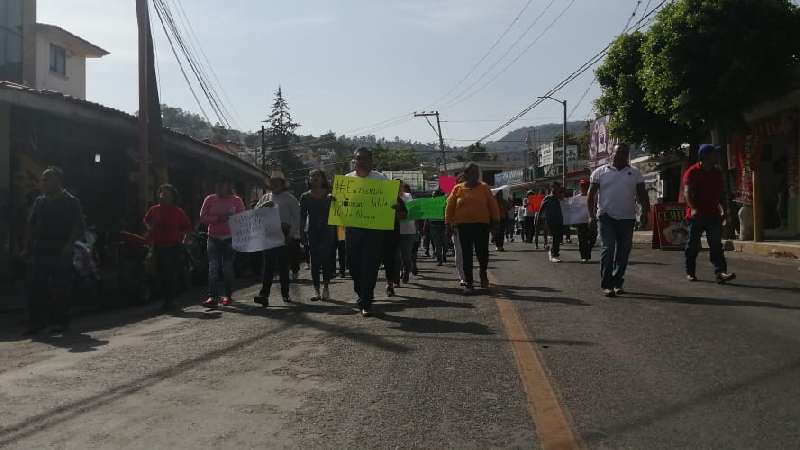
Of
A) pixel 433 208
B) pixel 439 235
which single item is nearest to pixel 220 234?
pixel 433 208

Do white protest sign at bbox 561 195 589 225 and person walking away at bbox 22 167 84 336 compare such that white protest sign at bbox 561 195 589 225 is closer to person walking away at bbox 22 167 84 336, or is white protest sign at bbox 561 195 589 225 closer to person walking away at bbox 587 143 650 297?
person walking away at bbox 587 143 650 297

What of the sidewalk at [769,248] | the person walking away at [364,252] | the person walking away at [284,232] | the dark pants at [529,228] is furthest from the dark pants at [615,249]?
the dark pants at [529,228]

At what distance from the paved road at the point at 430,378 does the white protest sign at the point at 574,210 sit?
25.1 ft

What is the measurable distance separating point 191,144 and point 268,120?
74.4 m

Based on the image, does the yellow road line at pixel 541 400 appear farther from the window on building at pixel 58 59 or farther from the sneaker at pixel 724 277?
the window on building at pixel 58 59

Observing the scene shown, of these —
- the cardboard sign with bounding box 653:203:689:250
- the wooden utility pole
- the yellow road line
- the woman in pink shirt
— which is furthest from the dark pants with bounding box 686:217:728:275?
the wooden utility pole

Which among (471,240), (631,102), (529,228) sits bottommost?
(471,240)

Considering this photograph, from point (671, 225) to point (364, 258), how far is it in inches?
490

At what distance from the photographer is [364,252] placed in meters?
8.39

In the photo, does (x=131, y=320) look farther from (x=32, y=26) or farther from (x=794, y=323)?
(x=32, y=26)

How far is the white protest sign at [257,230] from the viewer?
988cm

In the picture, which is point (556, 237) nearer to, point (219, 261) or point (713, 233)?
point (713, 233)

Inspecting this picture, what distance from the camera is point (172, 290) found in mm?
10219

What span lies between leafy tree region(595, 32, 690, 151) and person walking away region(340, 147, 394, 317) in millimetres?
15455
